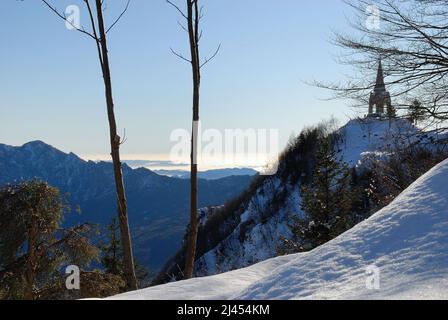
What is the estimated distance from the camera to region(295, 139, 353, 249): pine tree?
19844 millimetres

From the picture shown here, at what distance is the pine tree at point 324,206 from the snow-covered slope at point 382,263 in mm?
16157

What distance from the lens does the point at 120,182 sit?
Result: 22.5 feet

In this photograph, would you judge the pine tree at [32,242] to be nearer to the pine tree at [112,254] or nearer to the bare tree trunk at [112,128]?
the bare tree trunk at [112,128]

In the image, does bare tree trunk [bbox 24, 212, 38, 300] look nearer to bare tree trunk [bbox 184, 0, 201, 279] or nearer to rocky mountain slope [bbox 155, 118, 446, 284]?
bare tree trunk [bbox 184, 0, 201, 279]

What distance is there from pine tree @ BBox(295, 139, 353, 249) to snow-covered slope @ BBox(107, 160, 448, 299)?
53.0ft

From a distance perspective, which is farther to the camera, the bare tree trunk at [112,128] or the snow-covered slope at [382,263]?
the bare tree trunk at [112,128]

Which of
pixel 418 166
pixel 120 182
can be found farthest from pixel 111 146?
pixel 418 166

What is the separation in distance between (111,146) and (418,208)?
4.84 m

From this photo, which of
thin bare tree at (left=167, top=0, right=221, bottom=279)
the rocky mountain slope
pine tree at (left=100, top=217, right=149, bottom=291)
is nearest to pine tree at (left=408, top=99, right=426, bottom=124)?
thin bare tree at (left=167, top=0, right=221, bottom=279)

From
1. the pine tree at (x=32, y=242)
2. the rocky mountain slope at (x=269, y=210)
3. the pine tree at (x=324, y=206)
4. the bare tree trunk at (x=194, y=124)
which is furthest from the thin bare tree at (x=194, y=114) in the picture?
the rocky mountain slope at (x=269, y=210)

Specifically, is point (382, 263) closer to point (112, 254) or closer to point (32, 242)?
point (32, 242)

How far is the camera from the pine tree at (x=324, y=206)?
19.8 m
